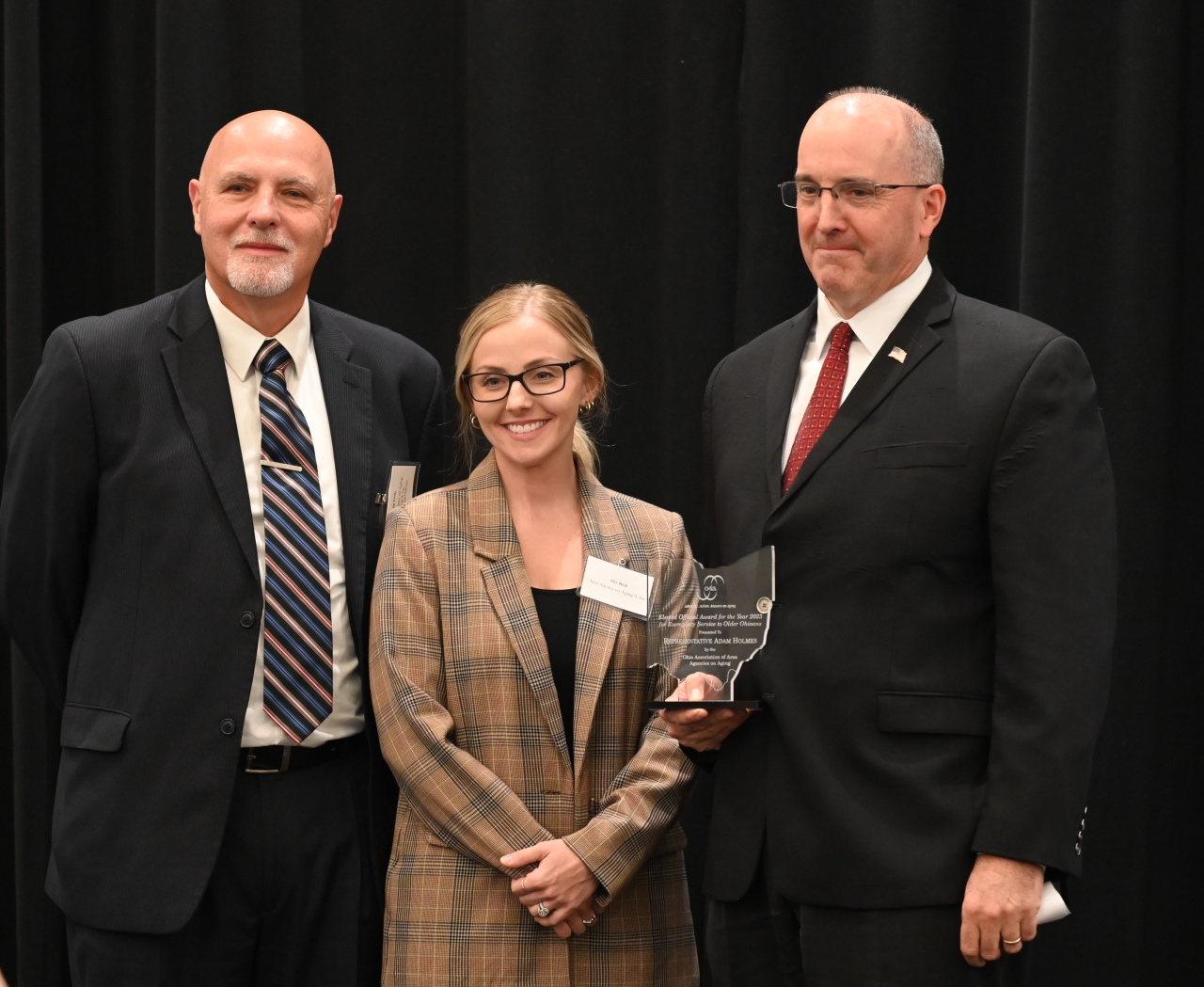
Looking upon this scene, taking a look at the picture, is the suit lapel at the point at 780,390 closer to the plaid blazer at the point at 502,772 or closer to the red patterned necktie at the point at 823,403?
the red patterned necktie at the point at 823,403

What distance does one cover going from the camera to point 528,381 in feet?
7.70

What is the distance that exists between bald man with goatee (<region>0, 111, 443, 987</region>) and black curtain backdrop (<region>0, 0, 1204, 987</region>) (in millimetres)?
945

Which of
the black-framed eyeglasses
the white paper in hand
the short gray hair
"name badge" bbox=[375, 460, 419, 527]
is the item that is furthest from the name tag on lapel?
the white paper in hand

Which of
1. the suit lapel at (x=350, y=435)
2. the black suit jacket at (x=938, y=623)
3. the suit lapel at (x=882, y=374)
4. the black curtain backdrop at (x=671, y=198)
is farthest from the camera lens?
the black curtain backdrop at (x=671, y=198)

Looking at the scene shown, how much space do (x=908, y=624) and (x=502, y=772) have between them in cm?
70

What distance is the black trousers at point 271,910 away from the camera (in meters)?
2.30

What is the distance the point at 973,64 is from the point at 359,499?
170 centimetres

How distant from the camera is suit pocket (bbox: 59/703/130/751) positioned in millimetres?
2293

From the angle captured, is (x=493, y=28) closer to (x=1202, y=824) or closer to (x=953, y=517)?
(x=953, y=517)

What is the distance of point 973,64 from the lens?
306 centimetres

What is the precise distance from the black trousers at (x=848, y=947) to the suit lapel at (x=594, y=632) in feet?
1.21

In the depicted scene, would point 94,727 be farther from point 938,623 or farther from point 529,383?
point 938,623

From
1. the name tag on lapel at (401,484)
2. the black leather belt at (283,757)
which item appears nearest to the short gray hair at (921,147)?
the name tag on lapel at (401,484)

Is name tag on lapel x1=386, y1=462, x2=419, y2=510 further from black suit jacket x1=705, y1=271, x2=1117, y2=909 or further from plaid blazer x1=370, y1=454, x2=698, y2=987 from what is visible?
black suit jacket x1=705, y1=271, x2=1117, y2=909
